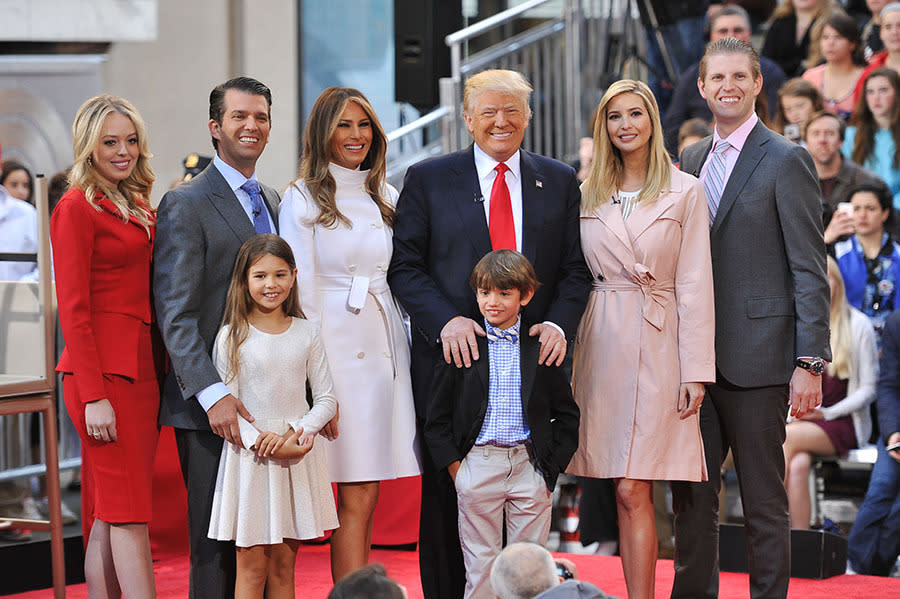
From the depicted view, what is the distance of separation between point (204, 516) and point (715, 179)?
1859 mm

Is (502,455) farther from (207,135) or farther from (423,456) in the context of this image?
(207,135)

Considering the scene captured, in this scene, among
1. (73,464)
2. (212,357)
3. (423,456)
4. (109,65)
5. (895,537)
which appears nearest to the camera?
(212,357)

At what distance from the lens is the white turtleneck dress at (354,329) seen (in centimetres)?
372

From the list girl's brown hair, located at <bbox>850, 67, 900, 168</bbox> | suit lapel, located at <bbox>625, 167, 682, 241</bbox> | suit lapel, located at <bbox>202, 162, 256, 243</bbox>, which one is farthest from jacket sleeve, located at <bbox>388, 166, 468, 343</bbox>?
girl's brown hair, located at <bbox>850, 67, 900, 168</bbox>

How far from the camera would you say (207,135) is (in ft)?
32.4

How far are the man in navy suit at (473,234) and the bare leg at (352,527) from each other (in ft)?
0.68

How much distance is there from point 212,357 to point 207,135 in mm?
6596

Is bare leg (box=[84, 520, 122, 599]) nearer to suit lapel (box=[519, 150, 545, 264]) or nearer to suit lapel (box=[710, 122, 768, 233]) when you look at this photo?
suit lapel (box=[519, 150, 545, 264])

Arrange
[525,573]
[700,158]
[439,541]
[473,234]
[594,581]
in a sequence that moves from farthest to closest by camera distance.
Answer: [594,581] → [700,158] → [439,541] → [473,234] → [525,573]

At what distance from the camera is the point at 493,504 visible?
363cm

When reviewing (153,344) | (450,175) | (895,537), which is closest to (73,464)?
(153,344)

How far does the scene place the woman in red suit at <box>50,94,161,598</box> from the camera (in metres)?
Answer: 3.48

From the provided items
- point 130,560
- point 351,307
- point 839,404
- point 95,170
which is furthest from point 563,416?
point 839,404

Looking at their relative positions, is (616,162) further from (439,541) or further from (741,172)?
(439,541)
